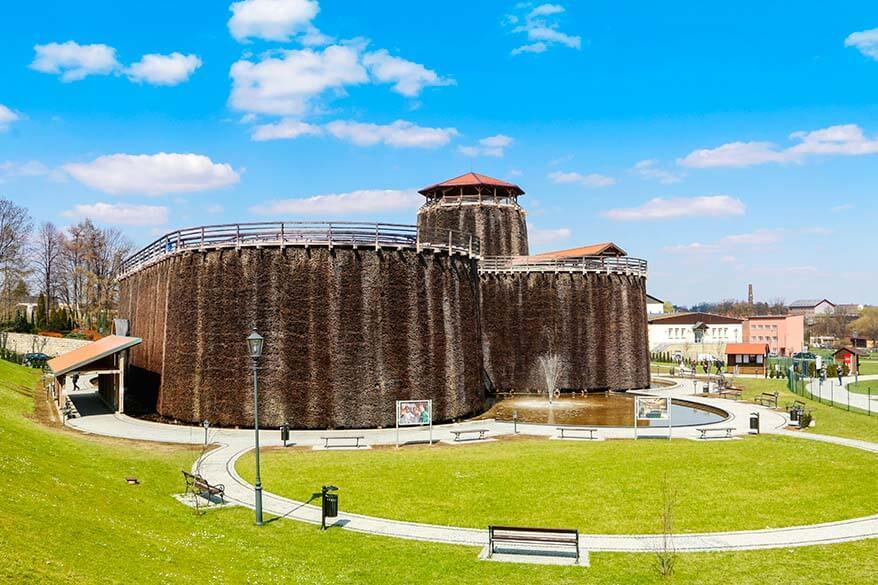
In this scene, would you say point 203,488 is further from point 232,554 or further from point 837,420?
point 837,420

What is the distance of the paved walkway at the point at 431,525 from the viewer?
1738 centimetres

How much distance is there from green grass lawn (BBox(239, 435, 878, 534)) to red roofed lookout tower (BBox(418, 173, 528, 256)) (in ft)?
124

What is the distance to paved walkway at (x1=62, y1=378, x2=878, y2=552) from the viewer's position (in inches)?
684

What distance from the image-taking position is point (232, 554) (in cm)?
1616

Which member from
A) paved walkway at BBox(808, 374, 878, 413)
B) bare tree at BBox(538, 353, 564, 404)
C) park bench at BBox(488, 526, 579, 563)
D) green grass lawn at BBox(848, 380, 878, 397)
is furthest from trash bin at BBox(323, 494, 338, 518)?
green grass lawn at BBox(848, 380, 878, 397)

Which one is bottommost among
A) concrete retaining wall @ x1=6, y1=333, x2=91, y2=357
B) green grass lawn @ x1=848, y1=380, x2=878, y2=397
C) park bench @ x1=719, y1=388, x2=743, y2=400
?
green grass lawn @ x1=848, y1=380, x2=878, y2=397

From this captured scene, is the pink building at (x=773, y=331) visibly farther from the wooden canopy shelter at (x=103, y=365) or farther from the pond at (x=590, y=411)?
the wooden canopy shelter at (x=103, y=365)

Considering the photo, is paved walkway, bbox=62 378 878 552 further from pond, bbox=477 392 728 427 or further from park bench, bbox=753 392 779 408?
pond, bbox=477 392 728 427

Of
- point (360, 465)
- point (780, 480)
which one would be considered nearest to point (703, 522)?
point (780, 480)

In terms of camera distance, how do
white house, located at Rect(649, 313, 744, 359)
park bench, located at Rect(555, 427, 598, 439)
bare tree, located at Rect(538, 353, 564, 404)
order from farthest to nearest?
white house, located at Rect(649, 313, 744, 359) < bare tree, located at Rect(538, 353, 564, 404) < park bench, located at Rect(555, 427, 598, 439)

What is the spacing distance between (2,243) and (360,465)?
2960 inches

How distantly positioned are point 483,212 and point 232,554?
52460 millimetres

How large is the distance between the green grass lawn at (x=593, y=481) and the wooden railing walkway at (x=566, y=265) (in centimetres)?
2582

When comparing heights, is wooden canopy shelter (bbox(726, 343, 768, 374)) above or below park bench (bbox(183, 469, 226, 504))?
above
